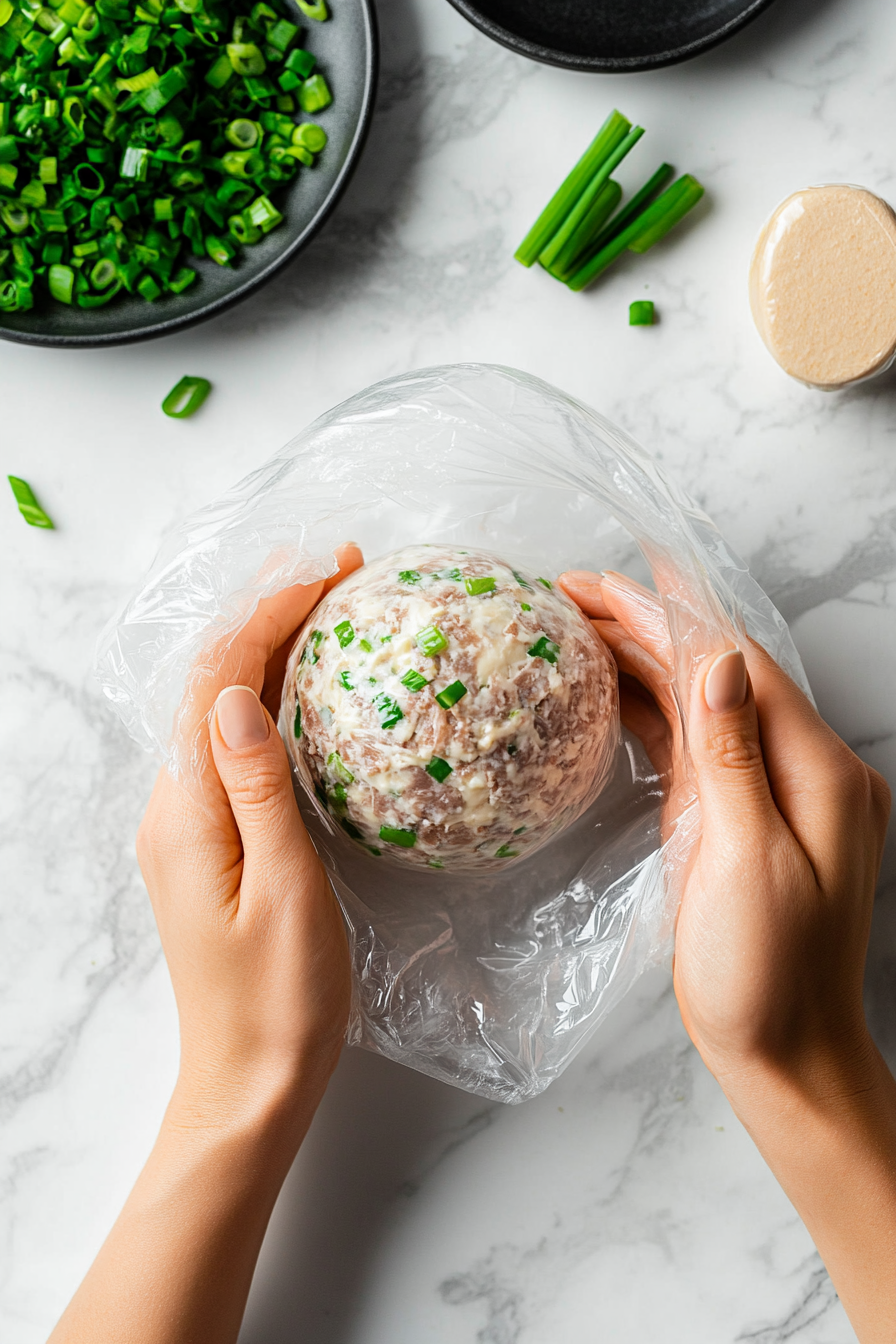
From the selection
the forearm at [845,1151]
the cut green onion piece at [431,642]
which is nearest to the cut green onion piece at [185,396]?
the cut green onion piece at [431,642]

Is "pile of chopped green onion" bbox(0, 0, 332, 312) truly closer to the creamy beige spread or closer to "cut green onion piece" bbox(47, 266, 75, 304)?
"cut green onion piece" bbox(47, 266, 75, 304)

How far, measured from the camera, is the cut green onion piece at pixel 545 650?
2.83 feet

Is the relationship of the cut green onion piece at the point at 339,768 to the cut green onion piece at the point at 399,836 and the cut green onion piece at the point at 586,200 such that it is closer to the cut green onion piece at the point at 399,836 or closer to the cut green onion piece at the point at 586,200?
the cut green onion piece at the point at 399,836

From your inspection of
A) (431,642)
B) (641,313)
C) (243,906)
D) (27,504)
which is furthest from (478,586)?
(27,504)

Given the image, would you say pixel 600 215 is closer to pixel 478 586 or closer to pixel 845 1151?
pixel 478 586

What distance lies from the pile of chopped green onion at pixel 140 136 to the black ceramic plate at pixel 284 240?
0.5 inches

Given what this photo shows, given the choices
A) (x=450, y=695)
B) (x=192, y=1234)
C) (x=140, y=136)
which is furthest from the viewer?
(x=140, y=136)

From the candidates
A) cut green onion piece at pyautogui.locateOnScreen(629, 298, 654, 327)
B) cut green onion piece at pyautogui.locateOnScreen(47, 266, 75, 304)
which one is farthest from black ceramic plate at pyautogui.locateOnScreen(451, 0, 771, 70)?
cut green onion piece at pyautogui.locateOnScreen(47, 266, 75, 304)

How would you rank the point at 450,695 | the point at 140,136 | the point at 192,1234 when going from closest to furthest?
the point at 450,695, the point at 192,1234, the point at 140,136

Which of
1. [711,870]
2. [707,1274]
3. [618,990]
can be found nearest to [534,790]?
[711,870]

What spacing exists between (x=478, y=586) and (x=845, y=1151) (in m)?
0.72

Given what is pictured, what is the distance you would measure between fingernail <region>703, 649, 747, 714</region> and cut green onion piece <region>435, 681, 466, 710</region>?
238 mm

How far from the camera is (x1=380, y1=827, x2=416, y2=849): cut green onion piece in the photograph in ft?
2.90

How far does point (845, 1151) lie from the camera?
1.00m
